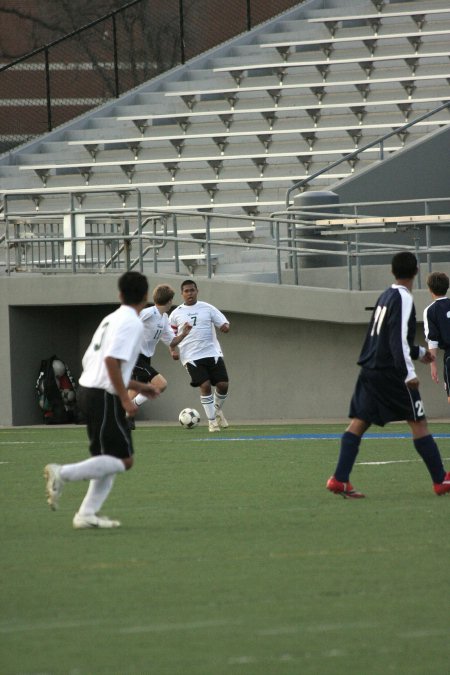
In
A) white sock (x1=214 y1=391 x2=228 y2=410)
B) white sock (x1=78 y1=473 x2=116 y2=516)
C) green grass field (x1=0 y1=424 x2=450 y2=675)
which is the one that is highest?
white sock (x1=214 y1=391 x2=228 y2=410)

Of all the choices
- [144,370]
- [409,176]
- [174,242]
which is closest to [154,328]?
[144,370]

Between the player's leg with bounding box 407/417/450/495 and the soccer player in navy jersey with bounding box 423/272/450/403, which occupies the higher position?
the soccer player in navy jersey with bounding box 423/272/450/403

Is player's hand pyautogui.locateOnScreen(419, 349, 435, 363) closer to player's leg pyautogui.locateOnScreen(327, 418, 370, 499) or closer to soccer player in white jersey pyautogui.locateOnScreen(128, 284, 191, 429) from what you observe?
player's leg pyautogui.locateOnScreen(327, 418, 370, 499)

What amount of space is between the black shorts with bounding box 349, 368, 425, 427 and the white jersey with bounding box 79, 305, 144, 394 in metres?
2.15

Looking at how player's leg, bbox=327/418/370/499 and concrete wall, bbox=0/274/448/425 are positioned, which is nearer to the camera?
player's leg, bbox=327/418/370/499

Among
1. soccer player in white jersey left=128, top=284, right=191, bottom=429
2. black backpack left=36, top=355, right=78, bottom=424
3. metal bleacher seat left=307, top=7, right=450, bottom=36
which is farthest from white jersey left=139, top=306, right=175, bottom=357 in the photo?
metal bleacher seat left=307, top=7, right=450, bottom=36

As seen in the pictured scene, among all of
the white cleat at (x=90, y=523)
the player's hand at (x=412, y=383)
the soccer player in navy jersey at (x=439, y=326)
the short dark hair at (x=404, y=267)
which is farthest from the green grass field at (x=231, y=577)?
the soccer player in navy jersey at (x=439, y=326)

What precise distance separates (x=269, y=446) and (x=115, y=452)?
7022 mm

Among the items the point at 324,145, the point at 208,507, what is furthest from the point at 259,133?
the point at 208,507

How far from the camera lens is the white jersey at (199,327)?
18.5 metres

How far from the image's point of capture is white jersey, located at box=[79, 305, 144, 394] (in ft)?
28.5

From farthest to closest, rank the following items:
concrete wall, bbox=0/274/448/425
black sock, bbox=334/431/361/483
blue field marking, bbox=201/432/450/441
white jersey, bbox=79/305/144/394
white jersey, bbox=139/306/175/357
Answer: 1. concrete wall, bbox=0/274/448/425
2. white jersey, bbox=139/306/175/357
3. blue field marking, bbox=201/432/450/441
4. black sock, bbox=334/431/361/483
5. white jersey, bbox=79/305/144/394

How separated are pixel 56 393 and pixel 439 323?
8.44 m

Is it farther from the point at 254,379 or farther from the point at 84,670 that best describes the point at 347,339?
the point at 84,670
